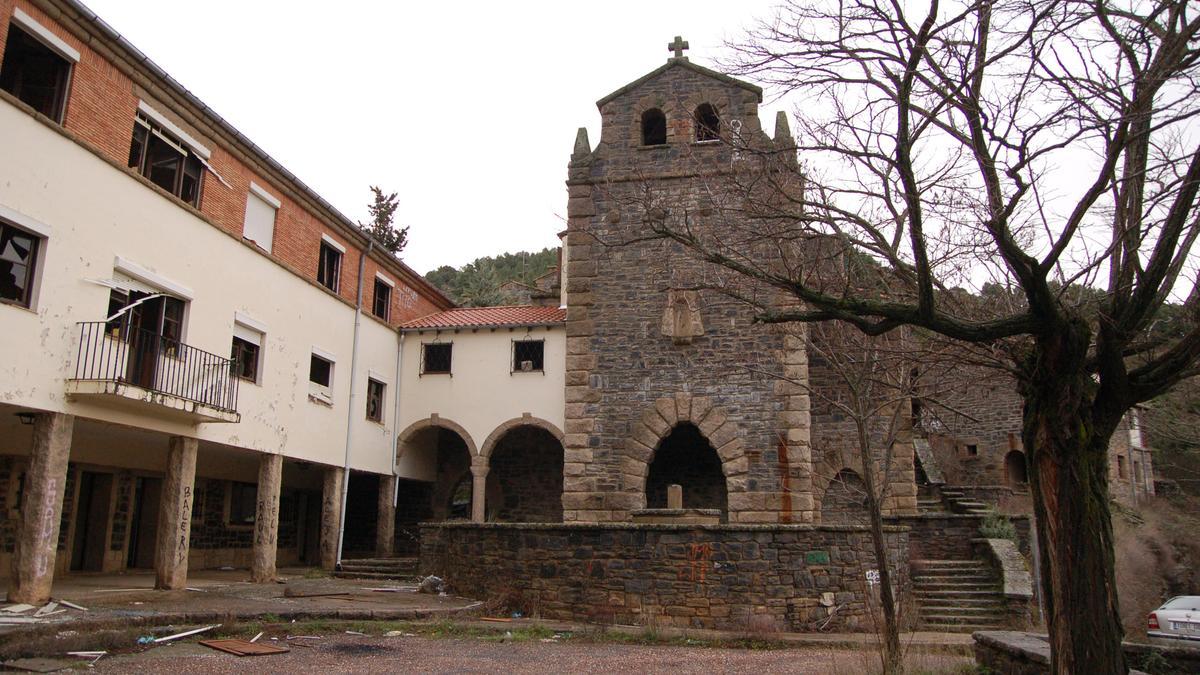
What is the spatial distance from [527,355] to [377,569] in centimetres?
564

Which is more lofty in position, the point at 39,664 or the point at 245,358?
the point at 245,358

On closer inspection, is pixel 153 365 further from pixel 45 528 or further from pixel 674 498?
pixel 674 498

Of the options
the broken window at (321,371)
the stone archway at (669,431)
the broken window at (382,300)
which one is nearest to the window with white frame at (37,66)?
the broken window at (321,371)

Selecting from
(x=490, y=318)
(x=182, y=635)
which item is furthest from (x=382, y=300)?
(x=182, y=635)

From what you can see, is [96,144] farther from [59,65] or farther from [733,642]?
[733,642]

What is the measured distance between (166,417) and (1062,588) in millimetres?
12436

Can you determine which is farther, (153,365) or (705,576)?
(153,365)

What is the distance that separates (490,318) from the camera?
20688 mm

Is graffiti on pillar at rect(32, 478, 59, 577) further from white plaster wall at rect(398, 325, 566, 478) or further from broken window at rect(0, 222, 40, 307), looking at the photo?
white plaster wall at rect(398, 325, 566, 478)

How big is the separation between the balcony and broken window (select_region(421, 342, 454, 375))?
6.25 metres

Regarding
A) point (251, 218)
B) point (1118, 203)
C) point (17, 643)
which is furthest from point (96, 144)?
point (1118, 203)

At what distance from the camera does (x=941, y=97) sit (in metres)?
6.04

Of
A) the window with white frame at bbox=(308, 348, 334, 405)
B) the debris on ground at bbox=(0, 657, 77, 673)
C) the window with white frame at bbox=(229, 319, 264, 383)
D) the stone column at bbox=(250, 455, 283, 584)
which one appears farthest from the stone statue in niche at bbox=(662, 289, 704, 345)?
→ the debris on ground at bbox=(0, 657, 77, 673)

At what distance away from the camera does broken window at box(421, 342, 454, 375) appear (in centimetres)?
2069
